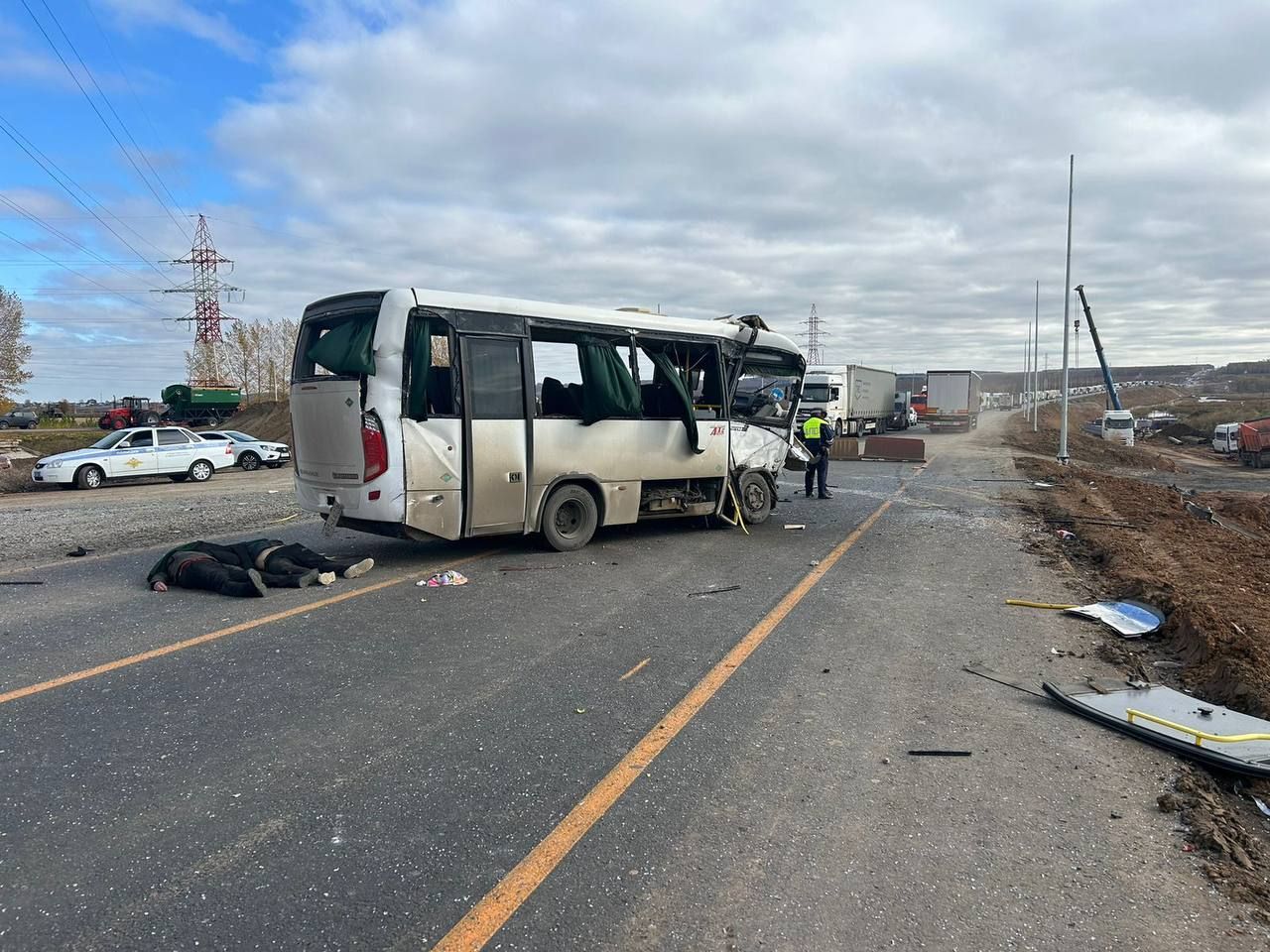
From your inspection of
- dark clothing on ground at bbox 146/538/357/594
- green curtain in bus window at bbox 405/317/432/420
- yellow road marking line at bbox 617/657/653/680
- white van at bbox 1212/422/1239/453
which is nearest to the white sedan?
dark clothing on ground at bbox 146/538/357/594

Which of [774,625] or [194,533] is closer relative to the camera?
[774,625]

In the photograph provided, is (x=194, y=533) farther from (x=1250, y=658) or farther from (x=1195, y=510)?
(x=1195, y=510)

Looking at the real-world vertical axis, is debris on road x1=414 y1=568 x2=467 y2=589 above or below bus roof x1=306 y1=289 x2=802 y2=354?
below

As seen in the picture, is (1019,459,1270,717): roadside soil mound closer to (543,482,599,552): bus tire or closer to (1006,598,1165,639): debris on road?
(1006,598,1165,639): debris on road

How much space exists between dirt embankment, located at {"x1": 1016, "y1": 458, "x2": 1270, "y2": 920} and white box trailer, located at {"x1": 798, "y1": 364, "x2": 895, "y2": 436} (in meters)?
20.9

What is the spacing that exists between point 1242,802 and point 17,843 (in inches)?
212

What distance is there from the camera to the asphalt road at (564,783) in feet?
9.47

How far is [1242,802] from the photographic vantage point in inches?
152

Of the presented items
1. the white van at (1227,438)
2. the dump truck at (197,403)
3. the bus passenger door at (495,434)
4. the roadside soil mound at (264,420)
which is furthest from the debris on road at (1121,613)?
the dump truck at (197,403)

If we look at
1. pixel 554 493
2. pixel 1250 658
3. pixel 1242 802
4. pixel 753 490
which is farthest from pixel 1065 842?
pixel 753 490

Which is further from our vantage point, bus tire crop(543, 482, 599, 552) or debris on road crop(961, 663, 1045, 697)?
bus tire crop(543, 482, 599, 552)

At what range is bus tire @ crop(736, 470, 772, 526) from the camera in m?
12.4

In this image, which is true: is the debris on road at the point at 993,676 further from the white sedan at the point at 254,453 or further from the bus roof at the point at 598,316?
the white sedan at the point at 254,453

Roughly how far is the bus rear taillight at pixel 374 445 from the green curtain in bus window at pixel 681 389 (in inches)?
152
